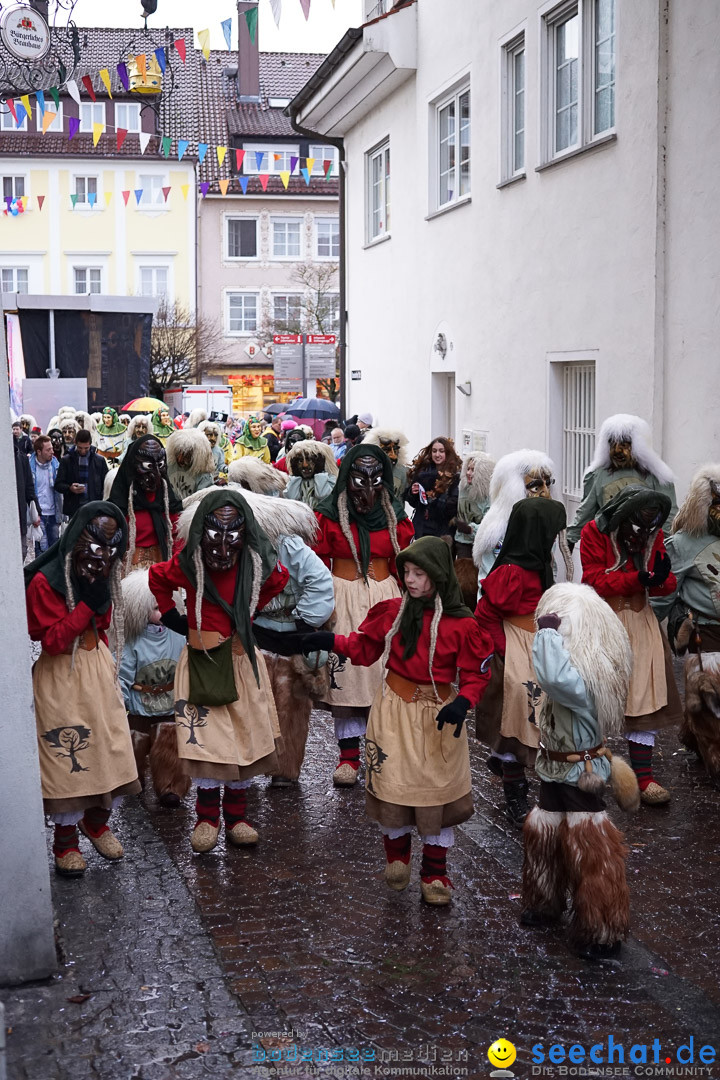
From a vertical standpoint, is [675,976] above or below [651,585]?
below

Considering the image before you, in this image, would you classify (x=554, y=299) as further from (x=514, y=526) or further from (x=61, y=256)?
(x=61, y=256)

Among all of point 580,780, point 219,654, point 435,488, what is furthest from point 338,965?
point 435,488

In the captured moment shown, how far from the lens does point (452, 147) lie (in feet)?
56.2

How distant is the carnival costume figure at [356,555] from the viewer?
771cm

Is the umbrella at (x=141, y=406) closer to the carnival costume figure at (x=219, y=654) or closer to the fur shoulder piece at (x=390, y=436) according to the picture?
the fur shoulder piece at (x=390, y=436)

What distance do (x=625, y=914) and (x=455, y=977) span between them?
744 millimetres

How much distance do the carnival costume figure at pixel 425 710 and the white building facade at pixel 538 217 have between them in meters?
5.53

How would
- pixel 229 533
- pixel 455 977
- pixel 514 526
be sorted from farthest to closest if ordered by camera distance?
pixel 514 526, pixel 229 533, pixel 455 977

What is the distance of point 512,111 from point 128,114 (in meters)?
38.4

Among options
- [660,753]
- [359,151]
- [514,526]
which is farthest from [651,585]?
[359,151]

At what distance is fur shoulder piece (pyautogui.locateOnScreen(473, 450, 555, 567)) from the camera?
26.0ft

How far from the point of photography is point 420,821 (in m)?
5.68

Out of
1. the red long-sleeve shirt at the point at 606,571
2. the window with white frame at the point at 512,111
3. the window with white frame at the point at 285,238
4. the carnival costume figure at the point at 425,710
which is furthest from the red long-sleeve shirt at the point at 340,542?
the window with white frame at the point at 285,238

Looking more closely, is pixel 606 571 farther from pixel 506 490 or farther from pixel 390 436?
pixel 390 436
